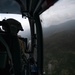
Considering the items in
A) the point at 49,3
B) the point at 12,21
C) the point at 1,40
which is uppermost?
the point at 49,3

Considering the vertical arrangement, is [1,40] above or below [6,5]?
below

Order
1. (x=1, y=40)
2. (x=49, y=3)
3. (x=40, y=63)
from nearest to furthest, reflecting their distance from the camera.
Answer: (x=1, y=40), (x=49, y=3), (x=40, y=63)

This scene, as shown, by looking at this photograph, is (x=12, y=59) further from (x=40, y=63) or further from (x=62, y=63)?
(x=40, y=63)

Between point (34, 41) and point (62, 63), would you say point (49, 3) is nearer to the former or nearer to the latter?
point (62, 63)

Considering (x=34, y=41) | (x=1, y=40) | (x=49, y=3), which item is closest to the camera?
(x=1, y=40)

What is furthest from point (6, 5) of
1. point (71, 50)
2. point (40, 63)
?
point (71, 50)

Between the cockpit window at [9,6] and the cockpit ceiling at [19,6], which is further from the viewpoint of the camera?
the cockpit window at [9,6]

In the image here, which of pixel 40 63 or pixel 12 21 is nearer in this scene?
pixel 12 21

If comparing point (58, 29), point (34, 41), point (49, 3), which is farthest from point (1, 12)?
point (58, 29)

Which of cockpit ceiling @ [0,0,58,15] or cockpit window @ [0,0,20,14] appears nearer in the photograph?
cockpit ceiling @ [0,0,58,15]
